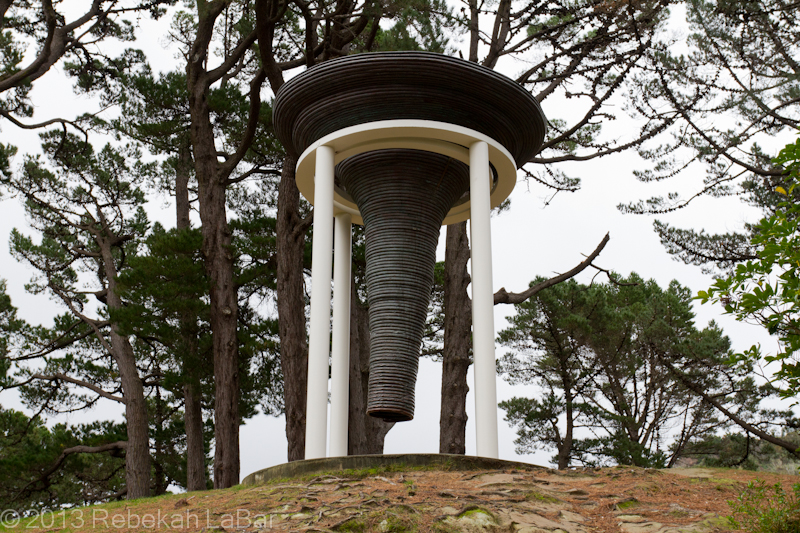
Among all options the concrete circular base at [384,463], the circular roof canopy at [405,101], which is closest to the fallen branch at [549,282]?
the circular roof canopy at [405,101]

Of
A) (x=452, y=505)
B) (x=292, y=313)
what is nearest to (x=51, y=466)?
(x=292, y=313)

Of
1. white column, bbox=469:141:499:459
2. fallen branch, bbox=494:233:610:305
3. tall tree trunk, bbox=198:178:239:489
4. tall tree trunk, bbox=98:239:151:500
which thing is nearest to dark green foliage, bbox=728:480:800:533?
white column, bbox=469:141:499:459

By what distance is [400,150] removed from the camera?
9.08m

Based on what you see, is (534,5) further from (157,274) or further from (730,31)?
(157,274)

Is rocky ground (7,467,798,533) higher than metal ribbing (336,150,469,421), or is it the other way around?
metal ribbing (336,150,469,421)

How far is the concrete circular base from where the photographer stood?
24.0 feet

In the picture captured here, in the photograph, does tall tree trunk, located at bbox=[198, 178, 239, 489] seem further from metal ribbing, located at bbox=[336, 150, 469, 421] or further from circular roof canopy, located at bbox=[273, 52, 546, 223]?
circular roof canopy, located at bbox=[273, 52, 546, 223]

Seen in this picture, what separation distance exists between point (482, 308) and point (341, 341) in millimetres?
2158

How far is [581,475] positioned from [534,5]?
306 inches

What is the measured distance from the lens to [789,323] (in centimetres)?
478

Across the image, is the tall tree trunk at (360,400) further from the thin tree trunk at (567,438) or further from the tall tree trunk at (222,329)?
the thin tree trunk at (567,438)

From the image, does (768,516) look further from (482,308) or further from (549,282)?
(549,282)

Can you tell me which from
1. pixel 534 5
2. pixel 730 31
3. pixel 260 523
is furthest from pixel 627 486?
pixel 730 31

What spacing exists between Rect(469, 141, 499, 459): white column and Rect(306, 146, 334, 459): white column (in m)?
1.62
